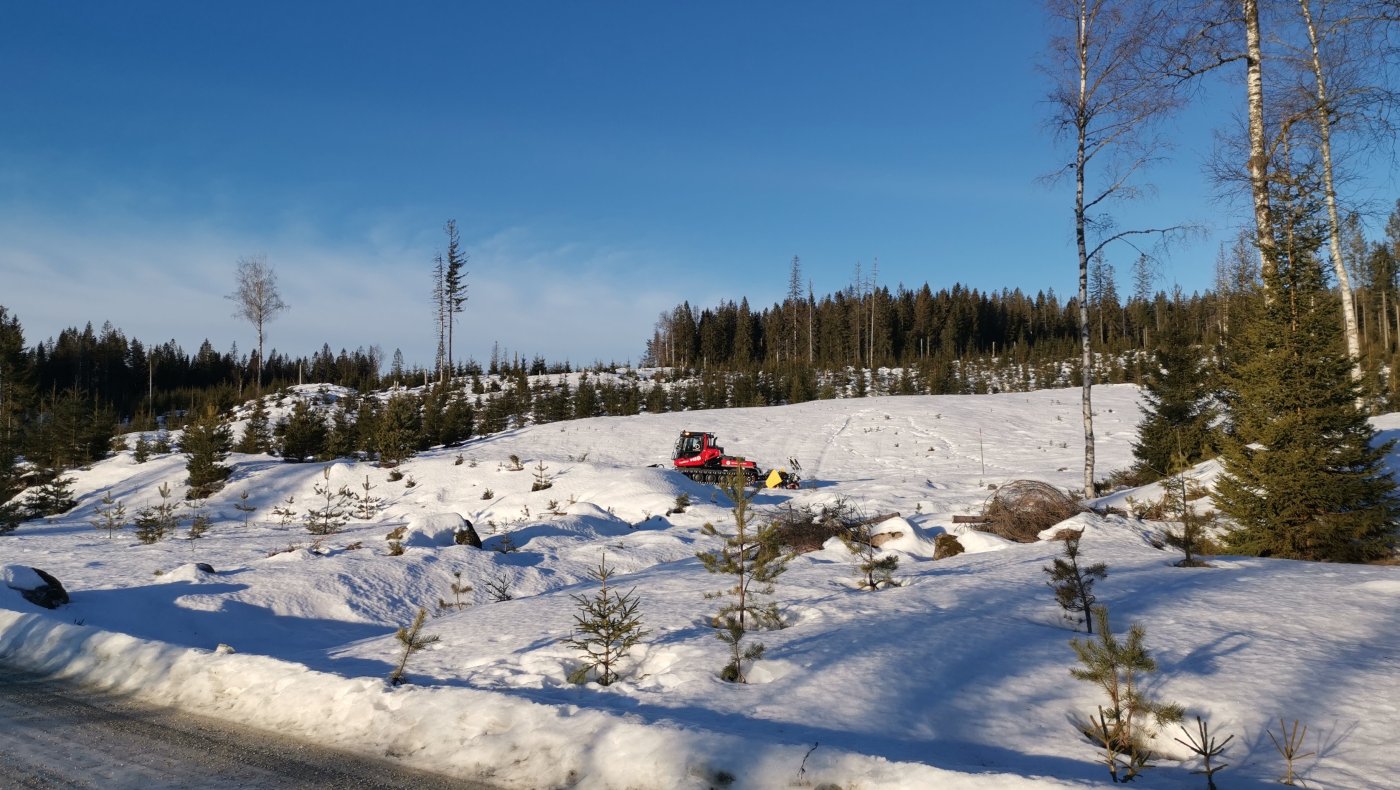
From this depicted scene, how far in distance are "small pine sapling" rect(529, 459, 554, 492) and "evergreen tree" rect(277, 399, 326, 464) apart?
12036 millimetres

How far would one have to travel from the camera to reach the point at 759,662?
4.72 meters

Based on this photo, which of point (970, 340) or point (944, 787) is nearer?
point (944, 787)

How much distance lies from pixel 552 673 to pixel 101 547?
12986 mm

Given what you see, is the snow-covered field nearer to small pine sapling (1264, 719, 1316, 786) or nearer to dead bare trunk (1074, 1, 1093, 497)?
small pine sapling (1264, 719, 1316, 786)

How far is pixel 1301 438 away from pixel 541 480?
17.1 m

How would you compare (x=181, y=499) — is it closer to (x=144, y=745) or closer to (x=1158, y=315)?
(x=144, y=745)

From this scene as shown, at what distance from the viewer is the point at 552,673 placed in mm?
4898

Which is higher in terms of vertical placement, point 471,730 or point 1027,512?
point 471,730

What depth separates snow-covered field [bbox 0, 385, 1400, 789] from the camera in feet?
10.8

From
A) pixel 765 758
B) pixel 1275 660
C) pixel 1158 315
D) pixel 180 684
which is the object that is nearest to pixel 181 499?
pixel 180 684

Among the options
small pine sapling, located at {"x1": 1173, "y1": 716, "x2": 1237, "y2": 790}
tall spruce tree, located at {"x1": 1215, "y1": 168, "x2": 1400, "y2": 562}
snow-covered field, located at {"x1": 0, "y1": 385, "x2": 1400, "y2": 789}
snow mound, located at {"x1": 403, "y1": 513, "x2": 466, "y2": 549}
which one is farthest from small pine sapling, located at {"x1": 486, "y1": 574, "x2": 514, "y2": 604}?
tall spruce tree, located at {"x1": 1215, "y1": 168, "x2": 1400, "y2": 562}

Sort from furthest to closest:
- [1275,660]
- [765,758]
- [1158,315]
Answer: [1158,315]
[1275,660]
[765,758]

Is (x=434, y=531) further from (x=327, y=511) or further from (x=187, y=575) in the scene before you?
(x=327, y=511)

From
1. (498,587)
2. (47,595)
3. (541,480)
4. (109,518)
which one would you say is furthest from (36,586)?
(541,480)
